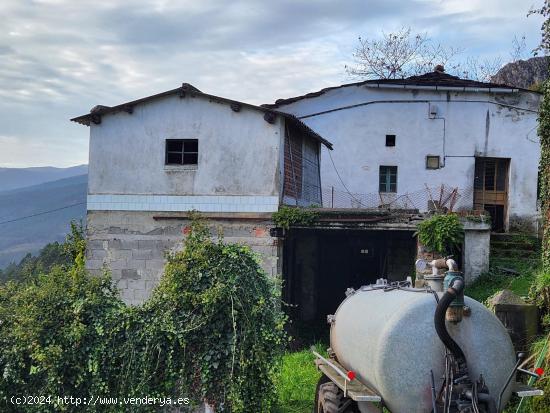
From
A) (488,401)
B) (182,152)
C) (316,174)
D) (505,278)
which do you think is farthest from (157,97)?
(488,401)

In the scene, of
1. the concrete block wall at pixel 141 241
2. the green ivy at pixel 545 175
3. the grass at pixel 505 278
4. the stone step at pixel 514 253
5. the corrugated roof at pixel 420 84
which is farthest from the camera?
the corrugated roof at pixel 420 84

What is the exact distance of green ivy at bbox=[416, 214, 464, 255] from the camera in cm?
1552

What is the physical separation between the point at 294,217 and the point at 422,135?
11.0 m

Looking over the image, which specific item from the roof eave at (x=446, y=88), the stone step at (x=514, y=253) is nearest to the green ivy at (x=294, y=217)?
the stone step at (x=514, y=253)

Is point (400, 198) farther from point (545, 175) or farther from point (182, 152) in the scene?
point (545, 175)

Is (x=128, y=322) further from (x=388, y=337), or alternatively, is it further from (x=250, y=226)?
(x=250, y=226)

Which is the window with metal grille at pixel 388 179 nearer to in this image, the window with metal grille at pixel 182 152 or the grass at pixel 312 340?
the grass at pixel 312 340

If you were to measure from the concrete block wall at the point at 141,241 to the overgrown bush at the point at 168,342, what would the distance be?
768 centimetres

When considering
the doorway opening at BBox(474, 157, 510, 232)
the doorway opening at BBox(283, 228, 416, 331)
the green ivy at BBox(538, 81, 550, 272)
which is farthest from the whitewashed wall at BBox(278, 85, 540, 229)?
the green ivy at BBox(538, 81, 550, 272)

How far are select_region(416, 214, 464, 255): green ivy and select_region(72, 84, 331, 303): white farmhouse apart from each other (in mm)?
3864

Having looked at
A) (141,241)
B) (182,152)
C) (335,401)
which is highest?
(182,152)

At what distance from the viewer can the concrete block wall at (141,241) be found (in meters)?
16.1

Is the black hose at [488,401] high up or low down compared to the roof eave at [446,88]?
down

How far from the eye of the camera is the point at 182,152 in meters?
16.8
